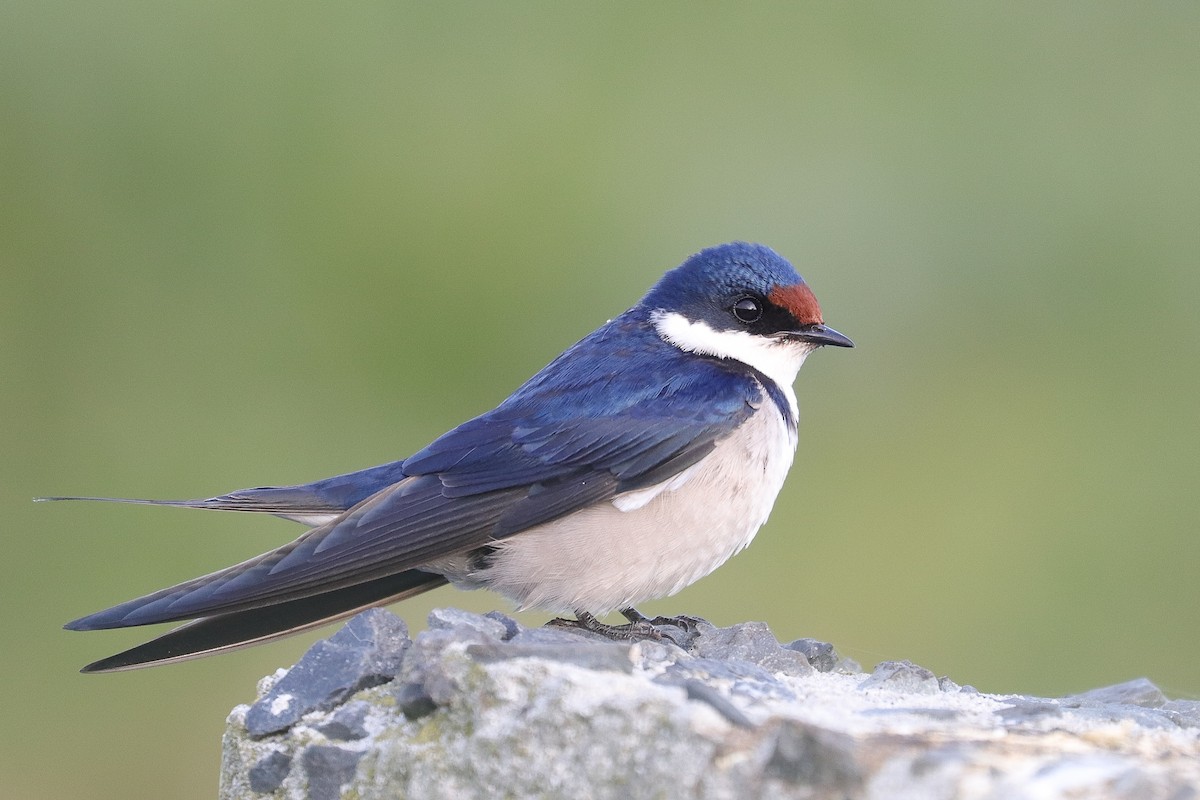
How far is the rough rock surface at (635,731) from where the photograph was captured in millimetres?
1902

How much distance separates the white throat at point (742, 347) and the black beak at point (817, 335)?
28mm

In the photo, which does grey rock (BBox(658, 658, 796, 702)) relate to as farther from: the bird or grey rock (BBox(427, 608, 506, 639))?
the bird

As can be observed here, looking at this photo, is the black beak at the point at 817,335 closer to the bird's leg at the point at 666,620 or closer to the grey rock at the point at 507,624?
the bird's leg at the point at 666,620

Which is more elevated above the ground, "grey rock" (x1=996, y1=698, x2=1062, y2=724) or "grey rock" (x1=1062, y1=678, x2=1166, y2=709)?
"grey rock" (x1=1062, y1=678, x2=1166, y2=709)

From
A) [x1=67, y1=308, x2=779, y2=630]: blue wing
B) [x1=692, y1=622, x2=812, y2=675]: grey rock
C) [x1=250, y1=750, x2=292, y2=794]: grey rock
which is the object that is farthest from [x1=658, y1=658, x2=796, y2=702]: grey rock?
[x1=67, y1=308, x2=779, y2=630]: blue wing

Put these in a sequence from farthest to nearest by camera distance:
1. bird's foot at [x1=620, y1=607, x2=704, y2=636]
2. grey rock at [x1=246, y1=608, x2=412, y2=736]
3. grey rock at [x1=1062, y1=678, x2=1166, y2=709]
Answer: bird's foot at [x1=620, y1=607, x2=704, y2=636]
grey rock at [x1=1062, y1=678, x2=1166, y2=709]
grey rock at [x1=246, y1=608, x2=412, y2=736]

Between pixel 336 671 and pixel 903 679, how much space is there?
943 mm

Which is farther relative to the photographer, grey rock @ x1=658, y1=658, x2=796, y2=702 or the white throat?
the white throat

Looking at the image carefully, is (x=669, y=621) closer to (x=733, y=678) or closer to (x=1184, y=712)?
(x=733, y=678)

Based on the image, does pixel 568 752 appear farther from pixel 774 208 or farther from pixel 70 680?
pixel 774 208

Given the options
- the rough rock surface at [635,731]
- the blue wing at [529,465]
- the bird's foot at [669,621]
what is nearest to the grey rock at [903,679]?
the rough rock surface at [635,731]

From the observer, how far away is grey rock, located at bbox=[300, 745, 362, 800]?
88.9 inches

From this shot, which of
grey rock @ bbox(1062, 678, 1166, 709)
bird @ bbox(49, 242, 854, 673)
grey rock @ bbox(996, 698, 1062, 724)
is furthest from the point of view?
bird @ bbox(49, 242, 854, 673)

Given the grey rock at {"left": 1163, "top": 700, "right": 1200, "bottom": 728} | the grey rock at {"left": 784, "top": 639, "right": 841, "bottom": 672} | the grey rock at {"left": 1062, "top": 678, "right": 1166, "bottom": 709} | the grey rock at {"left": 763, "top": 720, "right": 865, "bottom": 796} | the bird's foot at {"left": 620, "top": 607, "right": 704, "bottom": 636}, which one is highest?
the bird's foot at {"left": 620, "top": 607, "right": 704, "bottom": 636}
